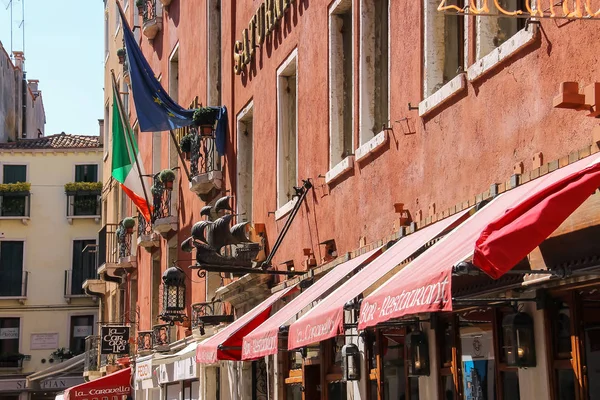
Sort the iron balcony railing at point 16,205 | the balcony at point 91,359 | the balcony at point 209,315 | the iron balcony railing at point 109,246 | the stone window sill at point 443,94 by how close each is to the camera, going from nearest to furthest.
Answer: the stone window sill at point 443,94 < the balcony at point 209,315 < the iron balcony railing at point 109,246 < the balcony at point 91,359 < the iron balcony railing at point 16,205

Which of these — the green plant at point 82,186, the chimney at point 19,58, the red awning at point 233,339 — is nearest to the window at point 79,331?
the green plant at point 82,186

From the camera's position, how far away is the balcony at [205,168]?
70.6 ft

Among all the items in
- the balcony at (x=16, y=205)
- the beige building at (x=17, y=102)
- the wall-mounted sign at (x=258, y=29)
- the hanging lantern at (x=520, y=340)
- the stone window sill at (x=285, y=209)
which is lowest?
the hanging lantern at (x=520, y=340)

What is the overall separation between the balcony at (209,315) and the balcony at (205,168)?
194 centimetres

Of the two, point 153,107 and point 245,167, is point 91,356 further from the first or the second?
point 245,167

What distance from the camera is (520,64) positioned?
29.9ft

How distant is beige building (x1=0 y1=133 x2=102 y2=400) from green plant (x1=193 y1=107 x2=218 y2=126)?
97.2 ft

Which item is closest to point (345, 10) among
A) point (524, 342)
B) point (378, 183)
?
point (378, 183)

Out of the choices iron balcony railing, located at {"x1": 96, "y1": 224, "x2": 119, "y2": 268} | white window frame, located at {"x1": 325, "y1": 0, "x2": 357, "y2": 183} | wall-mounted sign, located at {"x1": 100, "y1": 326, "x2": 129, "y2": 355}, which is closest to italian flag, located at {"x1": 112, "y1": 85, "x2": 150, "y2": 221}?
wall-mounted sign, located at {"x1": 100, "y1": 326, "x2": 129, "y2": 355}

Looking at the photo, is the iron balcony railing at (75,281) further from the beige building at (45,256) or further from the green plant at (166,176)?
the green plant at (166,176)

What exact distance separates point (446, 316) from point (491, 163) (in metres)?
1.91

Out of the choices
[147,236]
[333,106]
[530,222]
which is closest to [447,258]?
[530,222]

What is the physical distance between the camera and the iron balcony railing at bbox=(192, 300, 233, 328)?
67.9 ft

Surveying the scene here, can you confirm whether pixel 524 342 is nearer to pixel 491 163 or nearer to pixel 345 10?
pixel 491 163
